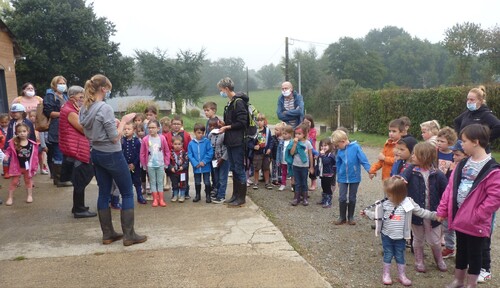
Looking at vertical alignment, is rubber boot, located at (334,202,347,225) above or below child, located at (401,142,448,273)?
below

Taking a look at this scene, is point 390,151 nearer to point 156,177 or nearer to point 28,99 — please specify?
point 156,177

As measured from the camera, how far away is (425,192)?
159 inches

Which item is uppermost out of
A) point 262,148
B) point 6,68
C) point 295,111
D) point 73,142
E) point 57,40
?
point 57,40

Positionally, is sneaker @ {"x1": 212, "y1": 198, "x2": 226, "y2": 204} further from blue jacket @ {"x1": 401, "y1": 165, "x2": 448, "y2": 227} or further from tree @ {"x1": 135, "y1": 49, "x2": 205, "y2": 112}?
tree @ {"x1": 135, "y1": 49, "x2": 205, "y2": 112}

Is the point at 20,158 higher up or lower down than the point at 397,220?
higher up

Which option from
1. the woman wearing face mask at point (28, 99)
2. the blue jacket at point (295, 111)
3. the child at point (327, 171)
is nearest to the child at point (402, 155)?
the child at point (327, 171)

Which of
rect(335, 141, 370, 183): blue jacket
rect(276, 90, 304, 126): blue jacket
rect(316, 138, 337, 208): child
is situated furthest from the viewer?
rect(276, 90, 304, 126): blue jacket

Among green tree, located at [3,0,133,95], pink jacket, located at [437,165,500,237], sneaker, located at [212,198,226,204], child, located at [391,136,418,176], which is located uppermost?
green tree, located at [3,0,133,95]

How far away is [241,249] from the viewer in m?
4.37

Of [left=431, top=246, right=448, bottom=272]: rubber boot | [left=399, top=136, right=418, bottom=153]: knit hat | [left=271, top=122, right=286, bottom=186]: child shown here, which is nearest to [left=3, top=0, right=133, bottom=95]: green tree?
[left=271, top=122, right=286, bottom=186]: child

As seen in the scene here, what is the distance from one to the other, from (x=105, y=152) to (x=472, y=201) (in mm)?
3556

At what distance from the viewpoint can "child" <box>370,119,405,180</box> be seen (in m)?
5.01

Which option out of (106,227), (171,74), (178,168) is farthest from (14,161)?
(171,74)

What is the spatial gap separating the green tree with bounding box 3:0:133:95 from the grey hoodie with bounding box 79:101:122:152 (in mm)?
22654
